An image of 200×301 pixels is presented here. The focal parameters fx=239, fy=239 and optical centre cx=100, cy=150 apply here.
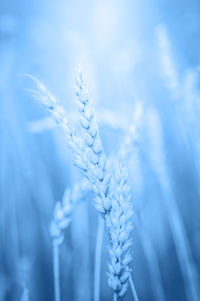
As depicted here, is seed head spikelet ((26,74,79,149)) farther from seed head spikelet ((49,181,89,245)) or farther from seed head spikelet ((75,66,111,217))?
seed head spikelet ((49,181,89,245))

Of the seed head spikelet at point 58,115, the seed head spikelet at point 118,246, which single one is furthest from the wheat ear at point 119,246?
the seed head spikelet at point 58,115

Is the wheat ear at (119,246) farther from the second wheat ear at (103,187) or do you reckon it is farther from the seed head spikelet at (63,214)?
the seed head spikelet at (63,214)

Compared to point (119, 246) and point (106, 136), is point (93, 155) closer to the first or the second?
point (119, 246)

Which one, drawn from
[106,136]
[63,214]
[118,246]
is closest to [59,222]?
[63,214]

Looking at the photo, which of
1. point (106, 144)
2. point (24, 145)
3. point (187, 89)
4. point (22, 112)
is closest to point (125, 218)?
point (187, 89)

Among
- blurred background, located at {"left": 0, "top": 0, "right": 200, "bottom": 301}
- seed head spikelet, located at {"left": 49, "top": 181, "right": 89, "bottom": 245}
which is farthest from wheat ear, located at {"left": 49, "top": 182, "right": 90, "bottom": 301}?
blurred background, located at {"left": 0, "top": 0, "right": 200, "bottom": 301}

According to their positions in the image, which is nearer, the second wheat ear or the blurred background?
the second wheat ear

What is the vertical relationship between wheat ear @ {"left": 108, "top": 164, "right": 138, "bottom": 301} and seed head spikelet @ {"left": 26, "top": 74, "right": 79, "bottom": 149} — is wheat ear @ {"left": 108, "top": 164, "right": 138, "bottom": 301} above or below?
below
